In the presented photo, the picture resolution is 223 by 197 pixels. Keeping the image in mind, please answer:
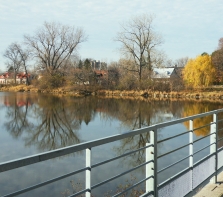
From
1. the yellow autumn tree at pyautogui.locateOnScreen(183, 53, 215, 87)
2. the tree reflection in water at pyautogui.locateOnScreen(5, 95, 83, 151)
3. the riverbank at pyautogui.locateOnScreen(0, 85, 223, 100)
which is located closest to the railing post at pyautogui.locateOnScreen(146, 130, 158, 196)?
the tree reflection in water at pyautogui.locateOnScreen(5, 95, 83, 151)

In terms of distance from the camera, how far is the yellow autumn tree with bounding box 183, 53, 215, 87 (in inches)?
1640

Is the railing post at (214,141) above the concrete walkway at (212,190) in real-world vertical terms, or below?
above

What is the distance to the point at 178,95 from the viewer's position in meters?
37.7

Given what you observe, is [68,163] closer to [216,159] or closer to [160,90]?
[216,159]

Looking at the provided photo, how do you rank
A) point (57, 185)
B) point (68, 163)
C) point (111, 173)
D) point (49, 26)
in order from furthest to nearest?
point (49, 26) → point (68, 163) → point (111, 173) → point (57, 185)

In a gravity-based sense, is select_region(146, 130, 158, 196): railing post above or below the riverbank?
above

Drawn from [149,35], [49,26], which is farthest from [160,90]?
[49,26]

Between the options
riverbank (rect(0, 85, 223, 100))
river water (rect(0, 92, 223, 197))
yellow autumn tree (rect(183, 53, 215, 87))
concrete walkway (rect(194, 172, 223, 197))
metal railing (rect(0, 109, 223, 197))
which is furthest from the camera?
yellow autumn tree (rect(183, 53, 215, 87))

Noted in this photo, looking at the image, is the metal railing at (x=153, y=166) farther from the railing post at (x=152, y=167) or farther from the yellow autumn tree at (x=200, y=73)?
the yellow autumn tree at (x=200, y=73)

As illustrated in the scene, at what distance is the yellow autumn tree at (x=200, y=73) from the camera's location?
41.7m

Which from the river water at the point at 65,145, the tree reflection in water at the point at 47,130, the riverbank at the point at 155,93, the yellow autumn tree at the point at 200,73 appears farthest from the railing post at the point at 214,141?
the yellow autumn tree at the point at 200,73

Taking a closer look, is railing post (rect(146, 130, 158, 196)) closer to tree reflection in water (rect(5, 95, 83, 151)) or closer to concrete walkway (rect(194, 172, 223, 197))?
concrete walkway (rect(194, 172, 223, 197))

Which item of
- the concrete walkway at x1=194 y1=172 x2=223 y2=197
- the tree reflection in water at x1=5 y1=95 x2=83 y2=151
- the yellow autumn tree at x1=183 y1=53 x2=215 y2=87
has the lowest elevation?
the tree reflection in water at x1=5 y1=95 x2=83 y2=151

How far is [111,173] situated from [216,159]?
351 cm
